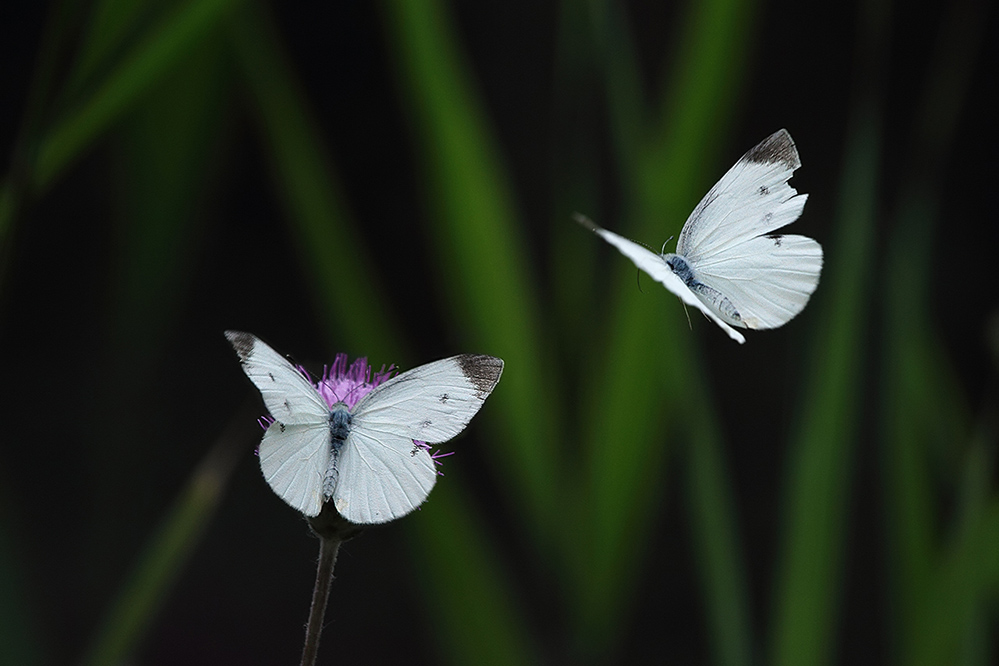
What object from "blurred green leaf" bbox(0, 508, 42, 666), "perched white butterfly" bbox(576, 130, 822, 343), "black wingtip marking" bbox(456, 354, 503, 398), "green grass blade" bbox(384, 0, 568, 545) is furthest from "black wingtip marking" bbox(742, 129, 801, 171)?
"blurred green leaf" bbox(0, 508, 42, 666)

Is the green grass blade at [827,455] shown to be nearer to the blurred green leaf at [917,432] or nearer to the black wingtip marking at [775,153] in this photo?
the blurred green leaf at [917,432]

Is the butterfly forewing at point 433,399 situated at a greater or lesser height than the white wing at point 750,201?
lesser

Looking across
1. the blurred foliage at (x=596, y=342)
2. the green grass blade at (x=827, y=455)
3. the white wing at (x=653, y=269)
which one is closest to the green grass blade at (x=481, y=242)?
the blurred foliage at (x=596, y=342)

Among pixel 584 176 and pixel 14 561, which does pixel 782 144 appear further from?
pixel 14 561

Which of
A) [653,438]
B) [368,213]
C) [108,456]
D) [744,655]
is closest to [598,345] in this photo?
[653,438]

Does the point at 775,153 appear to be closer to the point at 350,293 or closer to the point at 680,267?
the point at 680,267

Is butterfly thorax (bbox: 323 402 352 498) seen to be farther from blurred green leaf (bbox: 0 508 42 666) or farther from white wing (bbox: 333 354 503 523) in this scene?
blurred green leaf (bbox: 0 508 42 666)
